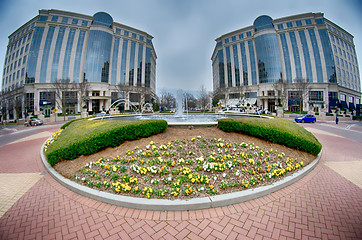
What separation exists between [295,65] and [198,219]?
216 feet

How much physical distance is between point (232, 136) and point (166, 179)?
3.93 m

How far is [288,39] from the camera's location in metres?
52.2

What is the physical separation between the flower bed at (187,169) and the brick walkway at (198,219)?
44cm

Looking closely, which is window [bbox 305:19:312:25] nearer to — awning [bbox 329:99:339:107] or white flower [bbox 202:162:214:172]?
awning [bbox 329:99:339:107]

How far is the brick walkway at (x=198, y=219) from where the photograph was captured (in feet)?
8.48

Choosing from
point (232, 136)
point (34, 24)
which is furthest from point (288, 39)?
point (34, 24)

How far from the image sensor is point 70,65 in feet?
158

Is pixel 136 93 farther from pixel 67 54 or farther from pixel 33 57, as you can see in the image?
pixel 33 57

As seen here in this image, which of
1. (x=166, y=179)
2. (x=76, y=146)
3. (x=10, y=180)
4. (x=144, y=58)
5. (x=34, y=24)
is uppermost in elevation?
(x=34, y=24)

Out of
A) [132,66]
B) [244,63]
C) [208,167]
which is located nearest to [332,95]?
[244,63]

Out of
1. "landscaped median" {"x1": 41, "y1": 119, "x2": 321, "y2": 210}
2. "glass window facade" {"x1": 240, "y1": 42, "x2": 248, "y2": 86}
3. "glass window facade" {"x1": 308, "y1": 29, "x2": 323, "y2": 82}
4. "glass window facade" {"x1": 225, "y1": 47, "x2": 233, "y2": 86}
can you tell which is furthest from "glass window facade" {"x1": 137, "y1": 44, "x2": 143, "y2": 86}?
"glass window facade" {"x1": 308, "y1": 29, "x2": 323, "y2": 82}

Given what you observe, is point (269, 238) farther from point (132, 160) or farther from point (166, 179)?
point (132, 160)

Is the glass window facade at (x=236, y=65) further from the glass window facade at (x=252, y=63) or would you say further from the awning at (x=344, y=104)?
the awning at (x=344, y=104)

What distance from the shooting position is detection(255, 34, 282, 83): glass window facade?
5219 centimetres
